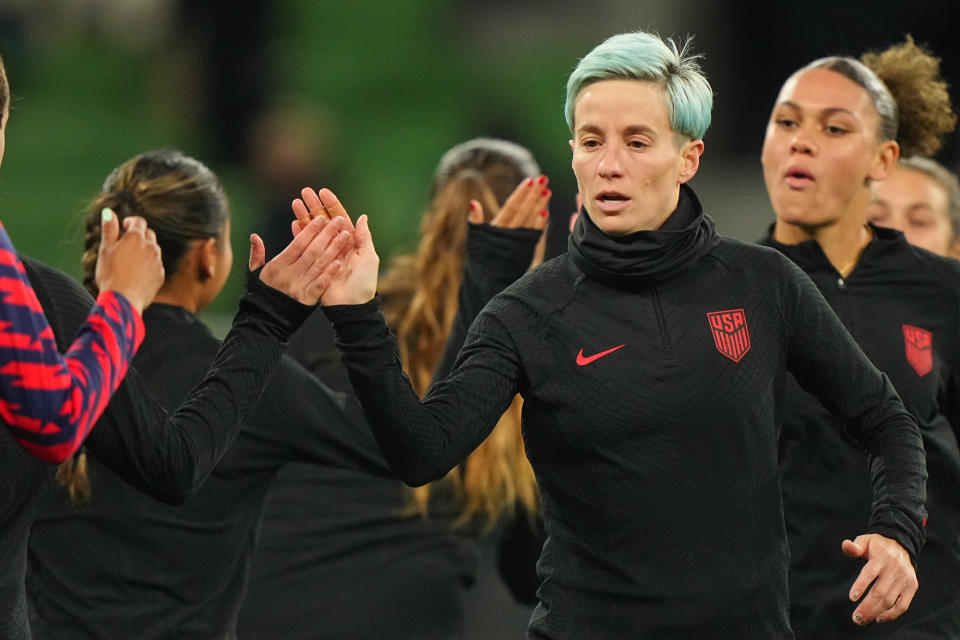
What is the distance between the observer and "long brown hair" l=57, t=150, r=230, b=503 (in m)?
3.22

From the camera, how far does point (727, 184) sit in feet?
27.2

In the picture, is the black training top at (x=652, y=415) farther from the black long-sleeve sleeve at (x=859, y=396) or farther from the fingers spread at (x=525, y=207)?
the fingers spread at (x=525, y=207)

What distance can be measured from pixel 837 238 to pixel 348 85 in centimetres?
663

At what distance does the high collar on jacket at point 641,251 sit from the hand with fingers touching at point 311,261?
0.45 m

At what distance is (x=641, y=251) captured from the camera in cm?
256

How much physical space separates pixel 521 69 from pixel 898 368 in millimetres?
6436

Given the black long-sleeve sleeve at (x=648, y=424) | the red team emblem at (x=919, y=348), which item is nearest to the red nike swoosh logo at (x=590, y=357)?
the black long-sleeve sleeve at (x=648, y=424)

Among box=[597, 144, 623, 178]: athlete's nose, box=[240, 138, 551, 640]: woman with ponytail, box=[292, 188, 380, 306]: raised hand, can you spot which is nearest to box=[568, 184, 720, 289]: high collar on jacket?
box=[597, 144, 623, 178]: athlete's nose

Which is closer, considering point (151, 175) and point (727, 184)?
point (151, 175)

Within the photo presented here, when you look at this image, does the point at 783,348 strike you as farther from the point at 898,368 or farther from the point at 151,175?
the point at 151,175

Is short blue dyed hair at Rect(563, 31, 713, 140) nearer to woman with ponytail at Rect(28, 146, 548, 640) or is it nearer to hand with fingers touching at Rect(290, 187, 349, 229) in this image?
hand with fingers touching at Rect(290, 187, 349, 229)

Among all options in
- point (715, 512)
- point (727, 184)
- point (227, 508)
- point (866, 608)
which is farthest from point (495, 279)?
point (727, 184)

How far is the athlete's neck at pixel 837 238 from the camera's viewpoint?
3.51 m

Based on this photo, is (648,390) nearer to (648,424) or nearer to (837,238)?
(648,424)
